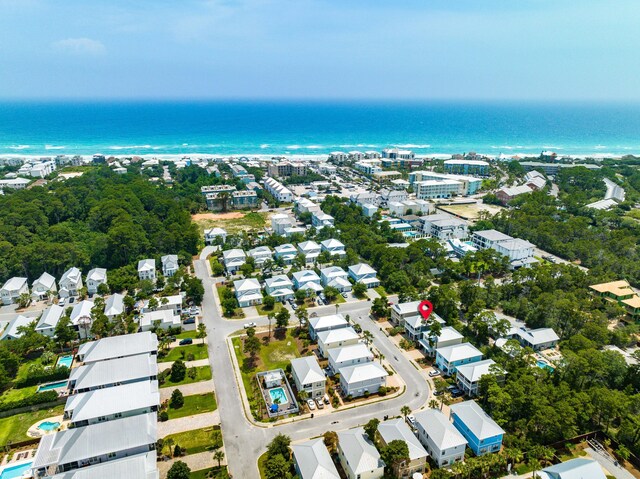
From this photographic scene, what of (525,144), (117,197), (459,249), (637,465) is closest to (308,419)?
(637,465)

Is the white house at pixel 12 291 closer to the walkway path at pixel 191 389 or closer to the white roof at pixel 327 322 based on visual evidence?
the walkway path at pixel 191 389

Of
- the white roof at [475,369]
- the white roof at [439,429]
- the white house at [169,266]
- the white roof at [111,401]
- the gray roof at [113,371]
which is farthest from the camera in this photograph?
the white house at [169,266]

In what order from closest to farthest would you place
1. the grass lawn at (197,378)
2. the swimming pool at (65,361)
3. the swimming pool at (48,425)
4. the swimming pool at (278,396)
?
1. the swimming pool at (48,425)
2. the swimming pool at (278,396)
3. the grass lawn at (197,378)
4. the swimming pool at (65,361)

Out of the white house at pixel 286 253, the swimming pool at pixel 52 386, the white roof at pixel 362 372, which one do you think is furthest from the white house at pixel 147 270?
the white roof at pixel 362 372

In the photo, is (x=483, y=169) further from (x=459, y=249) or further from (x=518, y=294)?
(x=518, y=294)

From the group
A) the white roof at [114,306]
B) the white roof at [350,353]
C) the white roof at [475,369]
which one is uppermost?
the white roof at [114,306]

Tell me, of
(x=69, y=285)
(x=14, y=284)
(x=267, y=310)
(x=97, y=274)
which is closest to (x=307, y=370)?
(x=267, y=310)
